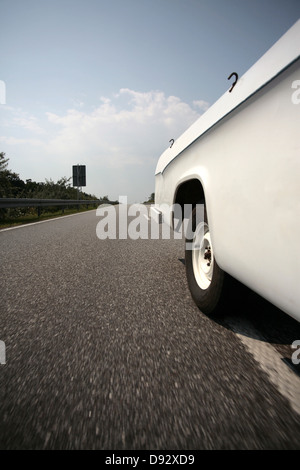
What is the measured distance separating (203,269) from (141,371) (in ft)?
3.90

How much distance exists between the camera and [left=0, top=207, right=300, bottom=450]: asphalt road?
98cm

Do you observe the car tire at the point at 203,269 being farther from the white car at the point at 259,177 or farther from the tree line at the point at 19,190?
the tree line at the point at 19,190

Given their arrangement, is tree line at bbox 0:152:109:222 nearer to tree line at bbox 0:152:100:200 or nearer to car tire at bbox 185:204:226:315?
tree line at bbox 0:152:100:200

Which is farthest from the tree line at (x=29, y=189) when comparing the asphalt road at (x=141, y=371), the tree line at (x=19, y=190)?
the asphalt road at (x=141, y=371)

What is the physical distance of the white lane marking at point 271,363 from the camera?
46.9 inches

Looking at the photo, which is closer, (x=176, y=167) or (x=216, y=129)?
(x=216, y=129)

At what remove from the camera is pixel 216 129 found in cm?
173

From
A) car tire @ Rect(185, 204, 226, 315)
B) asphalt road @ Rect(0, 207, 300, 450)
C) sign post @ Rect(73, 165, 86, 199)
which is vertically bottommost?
asphalt road @ Rect(0, 207, 300, 450)

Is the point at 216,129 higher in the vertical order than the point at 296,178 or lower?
higher

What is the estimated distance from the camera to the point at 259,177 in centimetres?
119

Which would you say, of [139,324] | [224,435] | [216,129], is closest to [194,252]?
[139,324]

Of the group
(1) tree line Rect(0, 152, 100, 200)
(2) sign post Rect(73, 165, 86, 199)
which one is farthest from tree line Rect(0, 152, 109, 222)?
(2) sign post Rect(73, 165, 86, 199)
